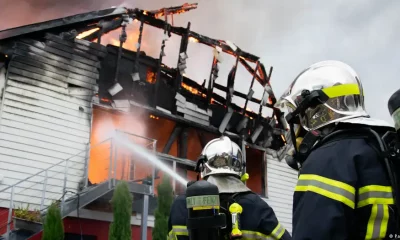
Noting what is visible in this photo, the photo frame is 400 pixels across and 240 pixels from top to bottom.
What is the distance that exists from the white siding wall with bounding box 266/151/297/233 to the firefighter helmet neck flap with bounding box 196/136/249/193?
41.0 feet

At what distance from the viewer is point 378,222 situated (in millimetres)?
1896

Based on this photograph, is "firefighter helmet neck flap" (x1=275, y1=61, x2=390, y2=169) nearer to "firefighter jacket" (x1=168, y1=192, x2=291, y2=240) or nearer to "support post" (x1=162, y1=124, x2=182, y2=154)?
"firefighter jacket" (x1=168, y1=192, x2=291, y2=240)

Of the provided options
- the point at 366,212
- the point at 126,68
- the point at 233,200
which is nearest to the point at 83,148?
the point at 126,68

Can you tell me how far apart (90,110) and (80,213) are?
2694mm

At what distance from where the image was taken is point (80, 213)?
36.4 feet

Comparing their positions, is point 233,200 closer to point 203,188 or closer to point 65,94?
point 203,188

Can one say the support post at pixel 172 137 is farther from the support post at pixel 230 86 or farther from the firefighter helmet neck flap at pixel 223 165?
the firefighter helmet neck flap at pixel 223 165

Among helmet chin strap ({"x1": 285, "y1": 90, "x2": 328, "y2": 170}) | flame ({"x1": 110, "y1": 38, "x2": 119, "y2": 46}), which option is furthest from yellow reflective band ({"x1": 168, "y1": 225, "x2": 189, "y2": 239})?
flame ({"x1": 110, "y1": 38, "x2": 119, "y2": 46})

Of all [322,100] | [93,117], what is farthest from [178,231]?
[93,117]

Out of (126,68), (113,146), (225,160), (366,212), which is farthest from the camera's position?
(126,68)

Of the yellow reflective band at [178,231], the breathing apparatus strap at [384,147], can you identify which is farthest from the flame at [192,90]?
the breathing apparatus strap at [384,147]

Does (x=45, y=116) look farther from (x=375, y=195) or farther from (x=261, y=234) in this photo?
(x=375, y=195)

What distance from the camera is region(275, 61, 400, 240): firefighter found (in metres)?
1.87

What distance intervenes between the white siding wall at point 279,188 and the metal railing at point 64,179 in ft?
20.0
